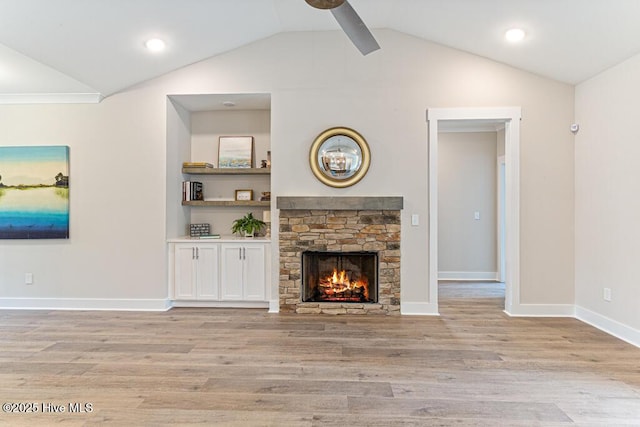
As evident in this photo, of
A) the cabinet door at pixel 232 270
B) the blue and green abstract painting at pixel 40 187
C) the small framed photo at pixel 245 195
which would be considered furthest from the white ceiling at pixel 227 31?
the cabinet door at pixel 232 270

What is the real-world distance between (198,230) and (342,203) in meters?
1.89

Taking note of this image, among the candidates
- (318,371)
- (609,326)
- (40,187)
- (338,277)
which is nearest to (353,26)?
(318,371)

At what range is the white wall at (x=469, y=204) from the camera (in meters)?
6.37

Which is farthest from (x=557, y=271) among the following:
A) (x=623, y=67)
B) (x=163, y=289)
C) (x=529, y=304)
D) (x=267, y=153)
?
(x=163, y=289)

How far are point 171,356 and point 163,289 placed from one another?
1.54m

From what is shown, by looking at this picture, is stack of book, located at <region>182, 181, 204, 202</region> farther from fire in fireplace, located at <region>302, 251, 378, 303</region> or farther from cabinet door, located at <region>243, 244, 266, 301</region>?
fire in fireplace, located at <region>302, 251, 378, 303</region>

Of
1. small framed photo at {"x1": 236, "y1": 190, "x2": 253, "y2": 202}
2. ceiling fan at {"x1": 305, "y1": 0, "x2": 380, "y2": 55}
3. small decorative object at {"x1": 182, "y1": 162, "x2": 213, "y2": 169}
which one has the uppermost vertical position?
ceiling fan at {"x1": 305, "y1": 0, "x2": 380, "y2": 55}

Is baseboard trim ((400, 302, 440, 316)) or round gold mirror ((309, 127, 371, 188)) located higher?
round gold mirror ((309, 127, 371, 188))

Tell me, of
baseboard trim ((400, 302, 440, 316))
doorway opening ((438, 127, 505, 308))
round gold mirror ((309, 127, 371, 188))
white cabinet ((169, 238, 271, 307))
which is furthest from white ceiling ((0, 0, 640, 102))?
baseboard trim ((400, 302, 440, 316))

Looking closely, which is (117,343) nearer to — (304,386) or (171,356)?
(171,356)

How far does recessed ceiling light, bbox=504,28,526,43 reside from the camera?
3510 millimetres

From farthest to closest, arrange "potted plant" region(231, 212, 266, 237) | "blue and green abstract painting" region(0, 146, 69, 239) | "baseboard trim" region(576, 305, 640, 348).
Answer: "potted plant" region(231, 212, 266, 237) < "blue and green abstract painting" region(0, 146, 69, 239) < "baseboard trim" region(576, 305, 640, 348)

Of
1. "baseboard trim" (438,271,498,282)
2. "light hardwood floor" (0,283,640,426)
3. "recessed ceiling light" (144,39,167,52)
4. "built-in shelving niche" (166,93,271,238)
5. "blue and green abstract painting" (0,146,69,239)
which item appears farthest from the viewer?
"baseboard trim" (438,271,498,282)

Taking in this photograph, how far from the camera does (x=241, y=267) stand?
173 inches
